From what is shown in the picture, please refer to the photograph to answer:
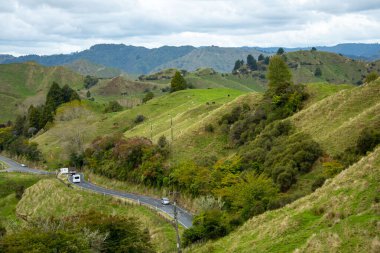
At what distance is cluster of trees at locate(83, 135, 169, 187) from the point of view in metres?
57.3

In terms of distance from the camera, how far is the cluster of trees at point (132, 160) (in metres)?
57.3

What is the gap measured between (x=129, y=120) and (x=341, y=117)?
5656cm

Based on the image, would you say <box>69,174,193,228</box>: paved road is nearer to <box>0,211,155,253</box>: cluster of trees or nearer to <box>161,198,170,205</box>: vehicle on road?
<box>161,198,170,205</box>: vehicle on road

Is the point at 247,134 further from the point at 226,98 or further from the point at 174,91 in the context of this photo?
the point at 174,91

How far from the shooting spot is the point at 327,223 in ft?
77.7

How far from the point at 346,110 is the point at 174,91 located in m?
69.2

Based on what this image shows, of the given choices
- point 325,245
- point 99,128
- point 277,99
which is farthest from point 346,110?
point 99,128

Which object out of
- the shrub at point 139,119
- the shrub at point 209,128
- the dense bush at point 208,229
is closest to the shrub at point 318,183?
the dense bush at point 208,229

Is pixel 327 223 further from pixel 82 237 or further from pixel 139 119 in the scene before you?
pixel 139 119

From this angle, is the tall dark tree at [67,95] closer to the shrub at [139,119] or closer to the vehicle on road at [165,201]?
the shrub at [139,119]

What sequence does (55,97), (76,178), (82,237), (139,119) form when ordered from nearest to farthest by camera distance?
(82,237) → (76,178) → (139,119) → (55,97)

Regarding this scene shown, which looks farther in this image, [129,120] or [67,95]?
[67,95]

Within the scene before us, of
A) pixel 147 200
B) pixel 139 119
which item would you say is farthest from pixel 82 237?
pixel 139 119

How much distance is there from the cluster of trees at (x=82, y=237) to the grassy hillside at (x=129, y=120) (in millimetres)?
35257
